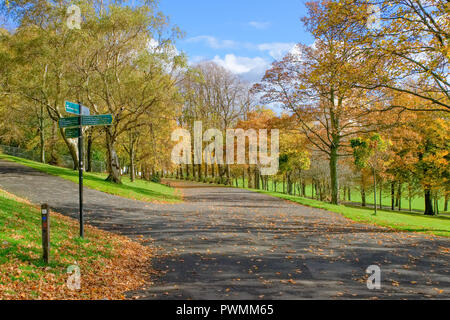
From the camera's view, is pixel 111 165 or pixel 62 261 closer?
pixel 62 261

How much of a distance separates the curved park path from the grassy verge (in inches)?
24.8

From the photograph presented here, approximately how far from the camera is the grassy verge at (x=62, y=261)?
217 inches

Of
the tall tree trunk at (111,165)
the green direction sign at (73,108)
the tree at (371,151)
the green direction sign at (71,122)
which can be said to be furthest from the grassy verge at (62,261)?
the tall tree trunk at (111,165)

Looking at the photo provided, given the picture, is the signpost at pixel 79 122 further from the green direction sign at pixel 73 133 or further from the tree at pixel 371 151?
the tree at pixel 371 151

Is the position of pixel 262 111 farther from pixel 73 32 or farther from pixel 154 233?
pixel 154 233

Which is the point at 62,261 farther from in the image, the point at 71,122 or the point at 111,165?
the point at 111,165

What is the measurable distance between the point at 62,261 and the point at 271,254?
484 cm

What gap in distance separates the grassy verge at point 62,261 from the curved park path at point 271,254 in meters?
0.63

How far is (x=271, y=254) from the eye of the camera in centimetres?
870

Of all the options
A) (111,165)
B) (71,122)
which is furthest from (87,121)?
(111,165)

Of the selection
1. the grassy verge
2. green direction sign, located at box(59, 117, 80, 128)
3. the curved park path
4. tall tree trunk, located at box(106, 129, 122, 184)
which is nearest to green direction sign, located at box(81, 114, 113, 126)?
green direction sign, located at box(59, 117, 80, 128)

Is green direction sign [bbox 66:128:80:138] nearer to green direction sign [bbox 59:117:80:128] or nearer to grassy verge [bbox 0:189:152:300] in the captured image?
green direction sign [bbox 59:117:80:128]

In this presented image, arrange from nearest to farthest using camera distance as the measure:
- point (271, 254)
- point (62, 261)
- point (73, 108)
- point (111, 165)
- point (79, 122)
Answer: point (62, 261)
point (73, 108)
point (79, 122)
point (271, 254)
point (111, 165)
